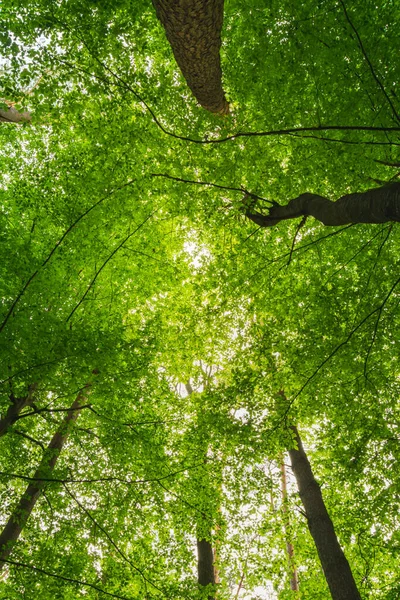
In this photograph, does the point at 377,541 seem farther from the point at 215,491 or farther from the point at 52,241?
the point at 52,241

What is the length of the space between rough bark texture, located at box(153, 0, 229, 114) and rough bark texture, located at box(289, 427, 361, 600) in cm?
522

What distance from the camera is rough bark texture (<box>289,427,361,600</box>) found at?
6.08 m

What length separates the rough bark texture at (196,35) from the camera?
322cm

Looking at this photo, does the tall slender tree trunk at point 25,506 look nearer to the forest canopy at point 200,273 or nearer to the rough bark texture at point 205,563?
the forest canopy at point 200,273

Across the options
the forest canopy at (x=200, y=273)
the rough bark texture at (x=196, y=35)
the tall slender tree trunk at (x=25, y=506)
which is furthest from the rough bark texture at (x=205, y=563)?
the rough bark texture at (x=196, y=35)

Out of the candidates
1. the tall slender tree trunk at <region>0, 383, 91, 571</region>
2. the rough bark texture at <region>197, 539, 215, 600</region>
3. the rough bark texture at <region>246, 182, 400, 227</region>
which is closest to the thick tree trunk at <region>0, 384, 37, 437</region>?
the tall slender tree trunk at <region>0, 383, 91, 571</region>

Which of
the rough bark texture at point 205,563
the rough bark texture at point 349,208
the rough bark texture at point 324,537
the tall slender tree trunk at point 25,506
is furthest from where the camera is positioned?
the rough bark texture at point 205,563

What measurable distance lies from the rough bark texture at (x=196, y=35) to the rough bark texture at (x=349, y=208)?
1736 millimetres

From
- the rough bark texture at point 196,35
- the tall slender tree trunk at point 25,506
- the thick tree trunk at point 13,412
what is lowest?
the tall slender tree trunk at point 25,506

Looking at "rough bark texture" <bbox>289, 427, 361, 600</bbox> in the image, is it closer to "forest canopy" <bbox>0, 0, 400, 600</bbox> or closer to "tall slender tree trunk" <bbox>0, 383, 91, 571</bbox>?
"forest canopy" <bbox>0, 0, 400, 600</bbox>

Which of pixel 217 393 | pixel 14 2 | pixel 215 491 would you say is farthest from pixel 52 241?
pixel 215 491

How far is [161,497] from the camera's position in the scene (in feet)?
18.9

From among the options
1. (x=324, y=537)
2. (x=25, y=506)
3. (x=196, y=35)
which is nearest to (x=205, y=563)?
(x=324, y=537)

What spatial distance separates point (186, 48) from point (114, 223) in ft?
11.9
